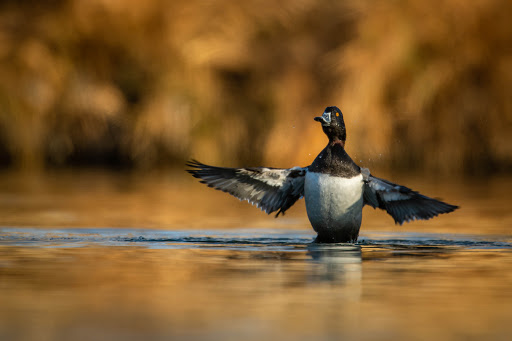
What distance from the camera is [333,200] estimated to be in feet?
24.0

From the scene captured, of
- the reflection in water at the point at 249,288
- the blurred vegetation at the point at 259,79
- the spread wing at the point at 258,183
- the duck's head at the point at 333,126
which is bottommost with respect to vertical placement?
the reflection in water at the point at 249,288

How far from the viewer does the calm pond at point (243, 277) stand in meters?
3.94

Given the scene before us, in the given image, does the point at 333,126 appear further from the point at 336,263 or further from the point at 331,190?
the point at 336,263

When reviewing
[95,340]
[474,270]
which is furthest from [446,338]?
[474,270]

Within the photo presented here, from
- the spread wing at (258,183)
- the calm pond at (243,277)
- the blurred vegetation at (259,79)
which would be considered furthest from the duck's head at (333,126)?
the blurred vegetation at (259,79)

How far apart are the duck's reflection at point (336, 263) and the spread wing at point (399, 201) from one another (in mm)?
654

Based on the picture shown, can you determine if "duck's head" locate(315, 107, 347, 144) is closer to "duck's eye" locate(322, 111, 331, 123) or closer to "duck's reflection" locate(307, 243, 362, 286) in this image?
"duck's eye" locate(322, 111, 331, 123)

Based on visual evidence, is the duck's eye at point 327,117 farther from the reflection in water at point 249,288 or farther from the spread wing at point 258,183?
the reflection in water at point 249,288

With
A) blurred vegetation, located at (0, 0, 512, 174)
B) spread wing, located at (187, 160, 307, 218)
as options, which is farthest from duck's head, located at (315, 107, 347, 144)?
blurred vegetation, located at (0, 0, 512, 174)

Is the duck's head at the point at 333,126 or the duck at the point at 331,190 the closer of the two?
the duck at the point at 331,190

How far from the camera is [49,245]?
6.98 metres

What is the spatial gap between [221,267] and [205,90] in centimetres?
1079

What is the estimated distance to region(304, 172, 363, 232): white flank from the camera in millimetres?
7281

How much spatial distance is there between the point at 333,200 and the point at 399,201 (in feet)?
2.86
